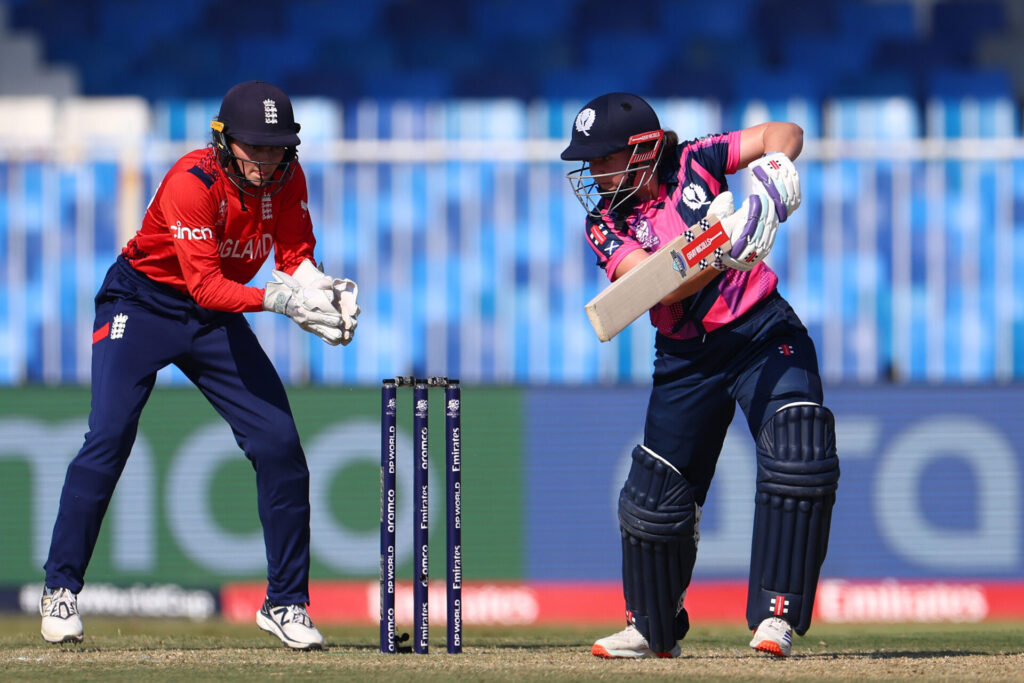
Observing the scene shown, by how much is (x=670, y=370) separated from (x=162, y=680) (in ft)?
5.71

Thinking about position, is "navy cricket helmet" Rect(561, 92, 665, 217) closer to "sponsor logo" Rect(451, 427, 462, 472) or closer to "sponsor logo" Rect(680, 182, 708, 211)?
"sponsor logo" Rect(680, 182, 708, 211)

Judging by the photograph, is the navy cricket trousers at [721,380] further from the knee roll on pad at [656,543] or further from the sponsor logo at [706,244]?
the sponsor logo at [706,244]

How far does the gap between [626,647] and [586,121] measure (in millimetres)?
1616

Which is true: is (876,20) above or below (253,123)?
above

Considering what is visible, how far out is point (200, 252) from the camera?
5.09 meters

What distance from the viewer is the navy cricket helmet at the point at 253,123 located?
16.6 feet

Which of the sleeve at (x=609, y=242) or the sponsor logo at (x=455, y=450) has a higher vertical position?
the sleeve at (x=609, y=242)

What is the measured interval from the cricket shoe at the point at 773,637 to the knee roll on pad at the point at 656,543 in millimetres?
355

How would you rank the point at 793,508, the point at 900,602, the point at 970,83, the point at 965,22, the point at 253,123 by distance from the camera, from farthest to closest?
the point at 965,22, the point at 970,83, the point at 900,602, the point at 253,123, the point at 793,508

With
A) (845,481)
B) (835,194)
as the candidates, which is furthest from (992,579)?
(835,194)

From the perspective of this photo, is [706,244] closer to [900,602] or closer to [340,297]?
[340,297]

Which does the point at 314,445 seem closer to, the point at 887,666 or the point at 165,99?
the point at 165,99

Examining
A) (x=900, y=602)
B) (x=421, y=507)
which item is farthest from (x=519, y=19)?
(x=421, y=507)

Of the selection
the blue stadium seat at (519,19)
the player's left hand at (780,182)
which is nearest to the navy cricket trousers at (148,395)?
the player's left hand at (780,182)
